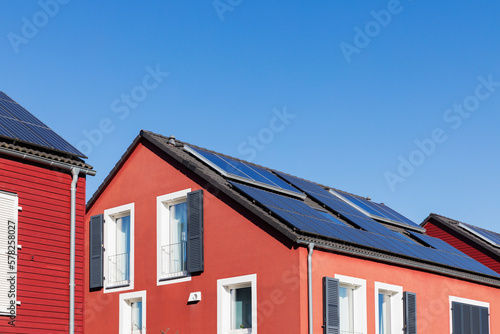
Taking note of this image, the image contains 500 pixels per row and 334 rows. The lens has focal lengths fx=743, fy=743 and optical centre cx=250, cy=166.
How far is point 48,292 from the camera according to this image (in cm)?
1431

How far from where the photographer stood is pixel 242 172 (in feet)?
69.9

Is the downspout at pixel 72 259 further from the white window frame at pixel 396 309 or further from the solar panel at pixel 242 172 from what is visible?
the white window frame at pixel 396 309

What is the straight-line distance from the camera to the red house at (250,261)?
1802 centimetres

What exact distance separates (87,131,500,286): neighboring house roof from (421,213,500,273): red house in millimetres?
6379

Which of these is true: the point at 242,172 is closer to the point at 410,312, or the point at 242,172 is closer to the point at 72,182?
the point at 410,312

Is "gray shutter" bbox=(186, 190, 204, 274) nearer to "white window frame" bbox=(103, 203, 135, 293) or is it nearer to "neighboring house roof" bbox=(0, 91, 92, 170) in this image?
"white window frame" bbox=(103, 203, 135, 293)

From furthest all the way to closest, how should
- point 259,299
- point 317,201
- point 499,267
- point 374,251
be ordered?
1. point 499,267
2. point 317,201
3. point 374,251
4. point 259,299

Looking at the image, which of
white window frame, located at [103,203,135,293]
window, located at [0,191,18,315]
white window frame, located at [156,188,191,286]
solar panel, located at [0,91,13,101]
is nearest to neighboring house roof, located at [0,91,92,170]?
solar panel, located at [0,91,13,101]

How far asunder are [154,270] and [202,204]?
97.1 inches

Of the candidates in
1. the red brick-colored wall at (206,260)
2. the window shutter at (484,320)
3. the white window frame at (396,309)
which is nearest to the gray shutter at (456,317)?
the window shutter at (484,320)

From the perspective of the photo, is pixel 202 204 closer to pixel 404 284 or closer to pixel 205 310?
pixel 205 310

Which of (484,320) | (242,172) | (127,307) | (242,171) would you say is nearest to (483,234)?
(484,320)

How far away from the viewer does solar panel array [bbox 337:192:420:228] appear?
2464cm

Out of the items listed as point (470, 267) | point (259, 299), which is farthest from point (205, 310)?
point (470, 267)
